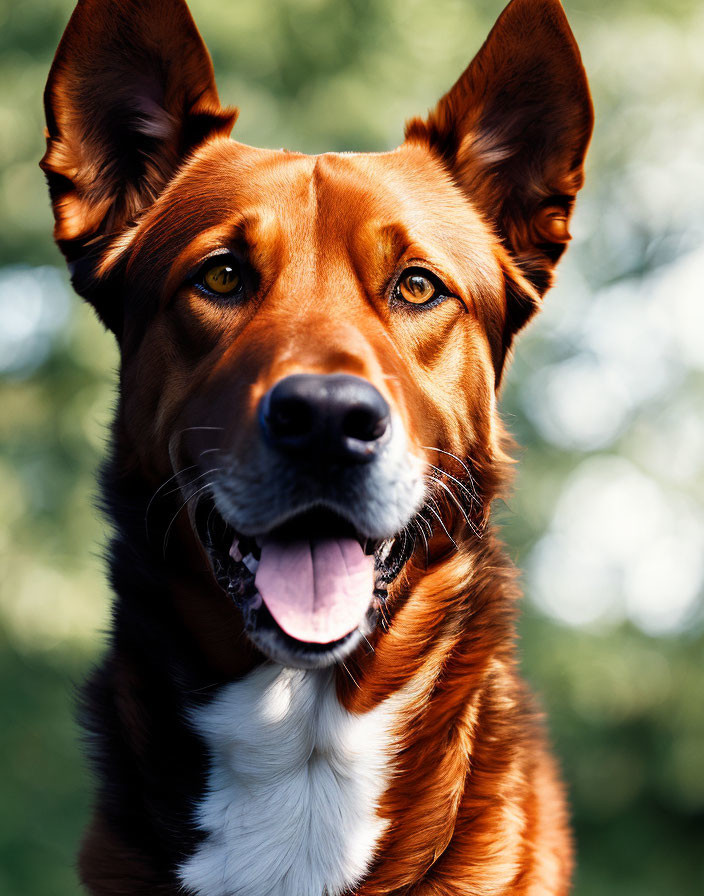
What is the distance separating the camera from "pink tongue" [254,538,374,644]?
2.42m

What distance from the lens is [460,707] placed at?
109 inches

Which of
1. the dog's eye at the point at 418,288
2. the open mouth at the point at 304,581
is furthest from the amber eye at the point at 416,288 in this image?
the open mouth at the point at 304,581

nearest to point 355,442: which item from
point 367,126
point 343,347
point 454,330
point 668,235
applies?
point 343,347

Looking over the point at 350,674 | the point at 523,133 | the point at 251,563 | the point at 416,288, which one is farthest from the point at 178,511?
the point at 523,133

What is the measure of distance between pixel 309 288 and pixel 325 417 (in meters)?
0.63

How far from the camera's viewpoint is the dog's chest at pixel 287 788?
258 cm

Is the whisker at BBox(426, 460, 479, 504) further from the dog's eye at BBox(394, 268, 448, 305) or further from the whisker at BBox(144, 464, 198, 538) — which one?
the whisker at BBox(144, 464, 198, 538)

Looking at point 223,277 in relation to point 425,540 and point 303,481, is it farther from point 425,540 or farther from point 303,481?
point 425,540

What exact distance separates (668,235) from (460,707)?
8.10m

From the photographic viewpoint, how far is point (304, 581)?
2.46 metres

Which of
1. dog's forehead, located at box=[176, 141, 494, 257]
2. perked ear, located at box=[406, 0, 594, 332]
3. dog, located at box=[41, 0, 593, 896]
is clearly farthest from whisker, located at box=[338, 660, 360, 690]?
perked ear, located at box=[406, 0, 594, 332]

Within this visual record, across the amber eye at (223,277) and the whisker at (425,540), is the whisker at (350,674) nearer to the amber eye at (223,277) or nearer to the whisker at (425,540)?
the whisker at (425,540)

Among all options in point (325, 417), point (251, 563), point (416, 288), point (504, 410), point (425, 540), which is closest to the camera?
point (325, 417)

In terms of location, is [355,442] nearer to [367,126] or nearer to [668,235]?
[367,126]
